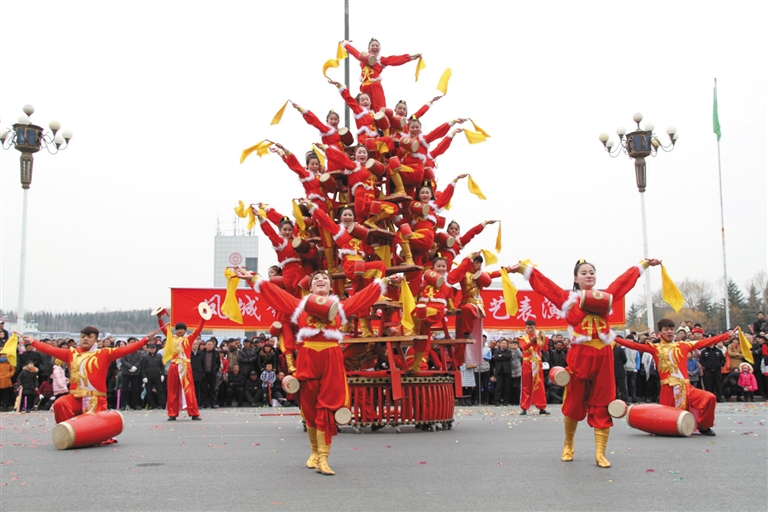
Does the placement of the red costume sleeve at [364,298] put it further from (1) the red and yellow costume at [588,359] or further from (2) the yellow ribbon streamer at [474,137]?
(2) the yellow ribbon streamer at [474,137]

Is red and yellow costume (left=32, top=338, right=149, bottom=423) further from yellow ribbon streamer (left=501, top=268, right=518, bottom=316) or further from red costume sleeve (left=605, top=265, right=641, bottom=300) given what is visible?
red costume sleeve (left=605, top=265, right=641, bottom=300)

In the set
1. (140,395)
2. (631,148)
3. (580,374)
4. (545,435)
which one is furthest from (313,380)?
(631,148)

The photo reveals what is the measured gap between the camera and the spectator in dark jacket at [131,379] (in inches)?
696

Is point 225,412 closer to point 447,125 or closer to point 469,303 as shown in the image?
point 469,303

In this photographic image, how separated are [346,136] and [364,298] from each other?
6.17 meters

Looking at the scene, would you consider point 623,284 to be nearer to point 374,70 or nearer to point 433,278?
point 433,278

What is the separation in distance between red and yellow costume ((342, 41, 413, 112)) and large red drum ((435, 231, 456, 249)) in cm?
246

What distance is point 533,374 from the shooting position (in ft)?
50.3

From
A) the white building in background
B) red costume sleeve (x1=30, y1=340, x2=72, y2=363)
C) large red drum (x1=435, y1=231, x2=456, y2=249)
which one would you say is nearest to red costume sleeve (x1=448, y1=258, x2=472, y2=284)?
large red drum (x1=435, y1=231, x2=456, y2=249)

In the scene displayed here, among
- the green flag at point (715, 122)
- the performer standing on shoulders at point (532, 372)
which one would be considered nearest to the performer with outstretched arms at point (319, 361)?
the performer standing on shoulders at point (532, 372)

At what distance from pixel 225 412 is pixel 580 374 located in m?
10.8

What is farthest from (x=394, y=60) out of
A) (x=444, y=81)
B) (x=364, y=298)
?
(x=364, y=298)

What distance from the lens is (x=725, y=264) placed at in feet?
85.7

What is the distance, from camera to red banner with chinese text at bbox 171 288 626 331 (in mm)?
22141
